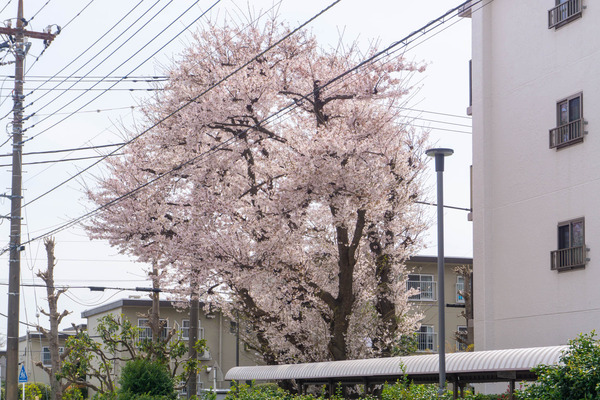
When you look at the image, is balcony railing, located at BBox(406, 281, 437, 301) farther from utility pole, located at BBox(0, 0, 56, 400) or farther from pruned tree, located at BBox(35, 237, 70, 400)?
utility pole, located at BBox(0, 0, 56, 400)

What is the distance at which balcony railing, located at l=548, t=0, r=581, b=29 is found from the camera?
61.5 ft

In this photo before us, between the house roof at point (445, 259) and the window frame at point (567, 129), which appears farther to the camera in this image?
the house roof at point (445, 259)

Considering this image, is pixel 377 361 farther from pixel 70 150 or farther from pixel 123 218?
pixel 70 150

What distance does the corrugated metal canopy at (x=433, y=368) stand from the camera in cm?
1327

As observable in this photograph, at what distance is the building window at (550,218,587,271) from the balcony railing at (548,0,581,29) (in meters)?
4.61

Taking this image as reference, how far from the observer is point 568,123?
18766 mm

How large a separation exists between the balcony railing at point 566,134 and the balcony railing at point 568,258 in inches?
94.4

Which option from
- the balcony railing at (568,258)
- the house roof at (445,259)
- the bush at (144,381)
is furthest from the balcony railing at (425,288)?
the balcony railing at (568,258)

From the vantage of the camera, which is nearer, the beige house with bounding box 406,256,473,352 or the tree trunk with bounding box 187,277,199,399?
the tree trunk with bounding box 187,277,199,399

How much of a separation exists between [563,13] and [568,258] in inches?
223

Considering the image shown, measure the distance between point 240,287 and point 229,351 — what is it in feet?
101

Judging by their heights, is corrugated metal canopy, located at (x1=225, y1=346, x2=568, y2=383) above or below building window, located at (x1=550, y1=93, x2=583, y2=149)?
below

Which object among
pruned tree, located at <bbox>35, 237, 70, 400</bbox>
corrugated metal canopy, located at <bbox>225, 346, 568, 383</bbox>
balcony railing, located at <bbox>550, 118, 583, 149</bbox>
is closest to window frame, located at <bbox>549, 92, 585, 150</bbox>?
balcony railing, located at <bbox>550, 118, 583, 149</bbox>

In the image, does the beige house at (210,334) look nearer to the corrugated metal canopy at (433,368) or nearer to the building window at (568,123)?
the corrugated metal canopy at (433,368)
